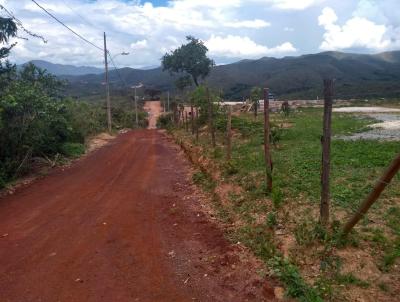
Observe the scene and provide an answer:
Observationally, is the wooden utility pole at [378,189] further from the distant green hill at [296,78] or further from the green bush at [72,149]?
the distant green hill at [296,78]

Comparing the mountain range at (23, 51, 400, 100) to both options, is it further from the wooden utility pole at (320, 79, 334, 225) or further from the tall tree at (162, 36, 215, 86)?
the wooden utility pole at (320, 79, 334, 225)

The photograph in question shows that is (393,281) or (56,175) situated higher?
(393,281)

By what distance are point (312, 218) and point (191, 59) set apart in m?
41.0

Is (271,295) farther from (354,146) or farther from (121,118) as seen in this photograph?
(121,118)

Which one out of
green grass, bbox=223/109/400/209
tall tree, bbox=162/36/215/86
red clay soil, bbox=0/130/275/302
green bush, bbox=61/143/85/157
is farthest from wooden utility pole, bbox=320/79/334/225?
tall tree, bbox=162/36/215/86

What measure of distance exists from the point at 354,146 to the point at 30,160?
434 inches

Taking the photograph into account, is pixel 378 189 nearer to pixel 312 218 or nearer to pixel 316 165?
pixel 312 218

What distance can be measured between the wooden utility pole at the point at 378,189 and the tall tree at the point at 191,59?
4144cm

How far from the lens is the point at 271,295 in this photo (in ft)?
17.7

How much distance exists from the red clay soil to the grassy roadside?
0.50 metres

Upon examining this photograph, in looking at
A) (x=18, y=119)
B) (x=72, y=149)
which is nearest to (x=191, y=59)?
(x=72, y=149)

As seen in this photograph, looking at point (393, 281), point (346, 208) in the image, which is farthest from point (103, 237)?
point (393, 281)

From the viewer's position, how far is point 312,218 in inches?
276

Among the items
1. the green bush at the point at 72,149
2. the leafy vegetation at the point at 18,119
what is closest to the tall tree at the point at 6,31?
the leafy vegetation at the point at 18,119
